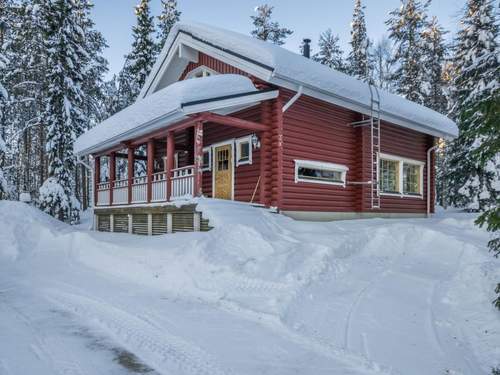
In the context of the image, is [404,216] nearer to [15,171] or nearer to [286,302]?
[286,302]

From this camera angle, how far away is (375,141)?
45.9 feet

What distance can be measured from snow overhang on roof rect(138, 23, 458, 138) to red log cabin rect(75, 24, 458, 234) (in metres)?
0.04

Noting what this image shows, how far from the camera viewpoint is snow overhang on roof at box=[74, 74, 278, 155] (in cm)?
960

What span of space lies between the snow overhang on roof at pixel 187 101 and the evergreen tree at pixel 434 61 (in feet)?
66.9

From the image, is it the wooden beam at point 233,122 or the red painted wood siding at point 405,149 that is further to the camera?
the red painted wood siding at point 405,149

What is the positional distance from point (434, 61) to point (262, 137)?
72.6ft

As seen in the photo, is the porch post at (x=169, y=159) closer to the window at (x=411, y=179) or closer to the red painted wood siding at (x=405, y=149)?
the red painted wood siding at (x=405, y=149)

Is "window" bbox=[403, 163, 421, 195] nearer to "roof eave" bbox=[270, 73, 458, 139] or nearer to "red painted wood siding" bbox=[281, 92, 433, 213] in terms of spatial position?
"red painted wood siding" bbox=[281, 92, 433, 213]

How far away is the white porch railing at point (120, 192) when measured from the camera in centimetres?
1422

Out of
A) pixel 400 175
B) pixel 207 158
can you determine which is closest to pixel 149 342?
pixel 207 158

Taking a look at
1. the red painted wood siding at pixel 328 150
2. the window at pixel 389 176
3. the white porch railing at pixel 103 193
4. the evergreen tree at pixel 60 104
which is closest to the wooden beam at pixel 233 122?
the red painted wood siding at pixel 328 150

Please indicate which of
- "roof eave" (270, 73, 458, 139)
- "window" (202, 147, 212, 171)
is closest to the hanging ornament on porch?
"roof eave" (270, 73, 458, 139)

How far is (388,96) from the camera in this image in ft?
46.9

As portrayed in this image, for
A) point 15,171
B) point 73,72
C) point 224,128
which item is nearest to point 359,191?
point 224,128
